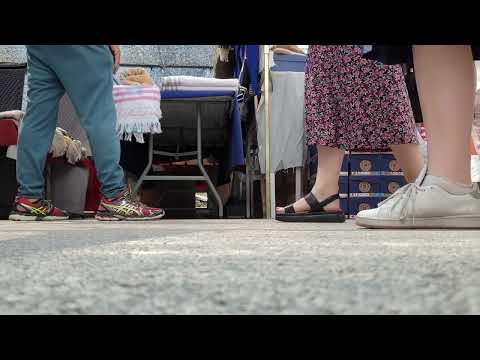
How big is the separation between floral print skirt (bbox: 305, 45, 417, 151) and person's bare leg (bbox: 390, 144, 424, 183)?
0.07 feet

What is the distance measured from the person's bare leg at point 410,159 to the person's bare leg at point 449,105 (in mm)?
520

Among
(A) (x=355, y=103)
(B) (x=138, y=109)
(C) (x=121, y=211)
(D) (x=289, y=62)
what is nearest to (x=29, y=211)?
(C) (x=121, y=211)

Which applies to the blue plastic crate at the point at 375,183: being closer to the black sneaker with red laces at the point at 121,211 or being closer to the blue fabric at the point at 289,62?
the blue fabric at the point at 289,62

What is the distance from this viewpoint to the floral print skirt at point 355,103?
4.45 feet

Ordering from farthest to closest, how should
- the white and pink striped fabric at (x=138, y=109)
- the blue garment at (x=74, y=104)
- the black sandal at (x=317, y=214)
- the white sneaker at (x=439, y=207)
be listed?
the white and pink striped fabric at (x=138, y=109), the blue garment at (x=74, y=104), the black sandal at (x=317, y=214), the white sneaker at (x=439, y=207)

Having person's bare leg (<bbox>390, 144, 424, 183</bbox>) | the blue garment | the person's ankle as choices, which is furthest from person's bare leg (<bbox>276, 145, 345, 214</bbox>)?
the blue garment

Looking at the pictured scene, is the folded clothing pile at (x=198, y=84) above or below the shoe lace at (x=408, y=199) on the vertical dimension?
above

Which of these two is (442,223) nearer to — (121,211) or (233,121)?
(121,211)

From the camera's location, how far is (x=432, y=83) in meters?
Answer: 0.79

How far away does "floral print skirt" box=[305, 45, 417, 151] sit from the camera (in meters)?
1.36

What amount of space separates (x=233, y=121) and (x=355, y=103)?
4.13 feet

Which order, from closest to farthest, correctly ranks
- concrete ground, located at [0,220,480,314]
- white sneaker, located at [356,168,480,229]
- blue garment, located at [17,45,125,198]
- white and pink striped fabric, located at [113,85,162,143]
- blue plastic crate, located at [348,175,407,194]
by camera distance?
1. concrete ground, located at [0,220,480,314]
2. white sneaker, located at [356,168,480,229]
3. blue garment, located at [17,45,125,198]
4. blue plastic crate, located at [348,175,407,194]
5. white and pink striped fabric, located at [113,85,162,143]

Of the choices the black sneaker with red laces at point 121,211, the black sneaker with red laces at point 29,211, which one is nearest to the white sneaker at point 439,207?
the black sneaker with red laces at point 121,211

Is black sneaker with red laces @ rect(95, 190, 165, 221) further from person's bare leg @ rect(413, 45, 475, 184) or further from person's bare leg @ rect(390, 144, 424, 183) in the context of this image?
person's bare leg @ rect(413, 45, 475, 184)
